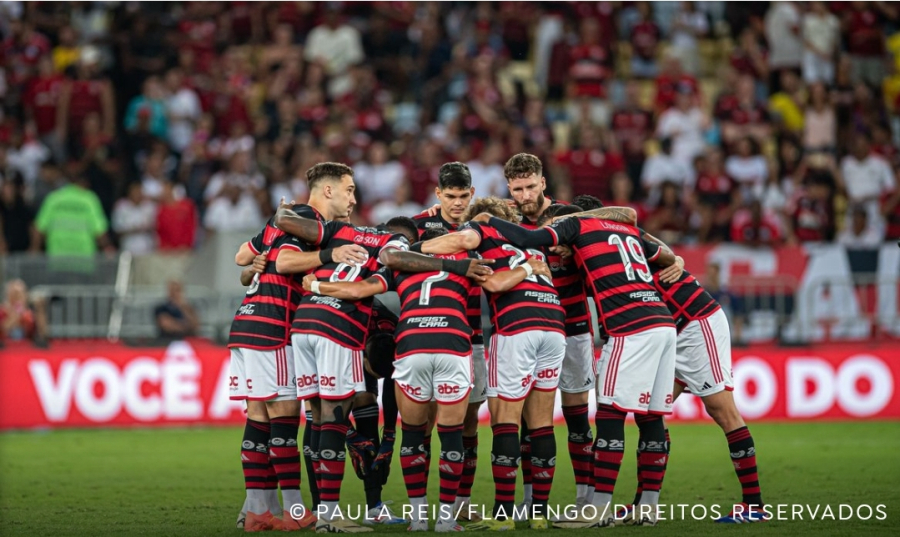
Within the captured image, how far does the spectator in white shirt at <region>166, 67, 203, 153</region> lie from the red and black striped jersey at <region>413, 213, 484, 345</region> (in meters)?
12.7

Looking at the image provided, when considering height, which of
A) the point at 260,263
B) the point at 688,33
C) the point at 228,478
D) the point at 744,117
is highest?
the point at 688,33

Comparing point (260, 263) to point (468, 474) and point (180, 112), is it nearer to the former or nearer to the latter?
point (468, 474)

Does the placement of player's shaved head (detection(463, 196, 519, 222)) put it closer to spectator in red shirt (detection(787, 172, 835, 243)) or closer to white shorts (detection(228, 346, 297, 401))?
white shorts (detection(228, 346, 297, 401))

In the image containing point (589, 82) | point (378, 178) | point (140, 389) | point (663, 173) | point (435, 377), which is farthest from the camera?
point (589, 82)

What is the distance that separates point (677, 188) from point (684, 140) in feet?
5.62

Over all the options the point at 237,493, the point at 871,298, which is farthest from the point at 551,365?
the point at 871,298

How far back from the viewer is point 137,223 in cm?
2011

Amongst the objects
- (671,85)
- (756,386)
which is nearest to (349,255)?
(756,386)

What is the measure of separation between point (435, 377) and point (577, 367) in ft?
5.00

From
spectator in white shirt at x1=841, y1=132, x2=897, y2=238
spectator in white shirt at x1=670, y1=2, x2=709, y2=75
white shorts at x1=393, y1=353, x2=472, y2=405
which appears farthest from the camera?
spectator in white shirt at x1=670, y1=2, x2=709, y2=75

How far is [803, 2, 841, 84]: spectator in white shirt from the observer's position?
2309cm

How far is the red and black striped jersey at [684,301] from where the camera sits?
32.8ft

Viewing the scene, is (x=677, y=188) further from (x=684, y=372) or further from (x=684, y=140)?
(x=684, y=372)

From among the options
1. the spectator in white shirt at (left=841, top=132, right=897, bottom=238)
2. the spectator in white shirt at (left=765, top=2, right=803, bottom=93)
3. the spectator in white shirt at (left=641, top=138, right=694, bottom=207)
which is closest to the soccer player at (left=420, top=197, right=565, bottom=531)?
the spectator in white shirt at (left=641, top=138, right=694, bottom=207)
